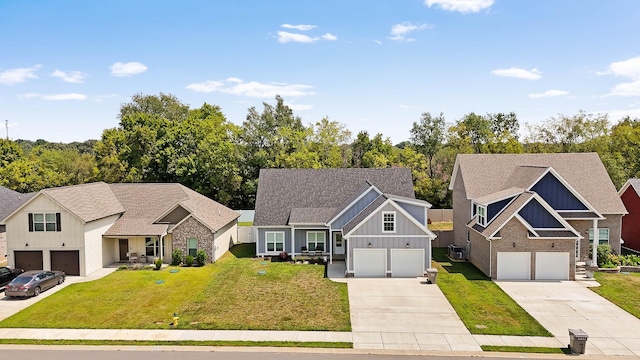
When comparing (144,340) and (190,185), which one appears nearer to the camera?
(144,340)

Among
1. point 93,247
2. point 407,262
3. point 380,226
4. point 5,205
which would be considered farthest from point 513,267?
point 5,205

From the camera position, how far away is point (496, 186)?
32625 mm

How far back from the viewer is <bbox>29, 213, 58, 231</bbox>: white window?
2784 cm

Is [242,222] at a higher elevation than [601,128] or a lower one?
lower

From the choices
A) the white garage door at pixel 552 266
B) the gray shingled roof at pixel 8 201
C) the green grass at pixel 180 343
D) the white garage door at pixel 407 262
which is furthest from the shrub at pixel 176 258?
the white garage door at pixel 552 266

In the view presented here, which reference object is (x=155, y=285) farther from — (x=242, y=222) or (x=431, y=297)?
→ (x=242, y=222)

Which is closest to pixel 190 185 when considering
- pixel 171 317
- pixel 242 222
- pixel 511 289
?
pixel 242 222

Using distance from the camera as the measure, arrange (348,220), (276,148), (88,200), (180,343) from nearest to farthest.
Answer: (180,343) < (88,200) < (348,220) < (276,148)

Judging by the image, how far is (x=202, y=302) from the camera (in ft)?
73.0

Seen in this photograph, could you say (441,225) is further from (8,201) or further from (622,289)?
(8,201)

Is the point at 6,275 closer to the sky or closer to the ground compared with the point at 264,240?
closer to the ground

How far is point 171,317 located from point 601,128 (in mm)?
49895

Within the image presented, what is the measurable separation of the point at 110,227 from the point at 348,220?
16837 millimetres

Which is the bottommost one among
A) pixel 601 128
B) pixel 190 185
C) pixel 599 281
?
pixel 599 281
